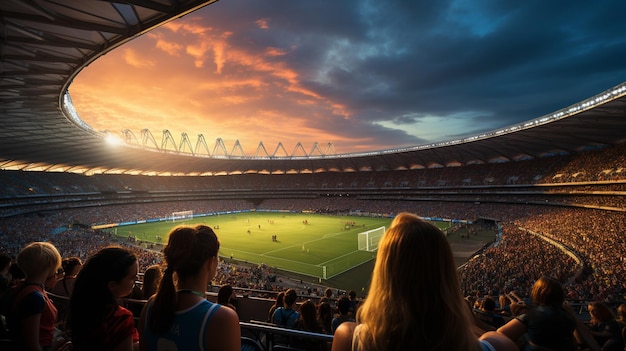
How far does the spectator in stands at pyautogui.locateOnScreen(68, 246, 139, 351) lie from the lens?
2.46m

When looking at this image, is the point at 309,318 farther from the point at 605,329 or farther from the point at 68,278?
the point at 68,278

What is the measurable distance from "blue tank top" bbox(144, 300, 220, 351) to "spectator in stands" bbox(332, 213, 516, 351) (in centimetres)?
106

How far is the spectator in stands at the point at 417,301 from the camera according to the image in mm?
1490

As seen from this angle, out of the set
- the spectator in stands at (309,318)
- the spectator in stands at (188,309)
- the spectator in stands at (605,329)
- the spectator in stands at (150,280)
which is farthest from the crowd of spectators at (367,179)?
the spectator in stands at (188,309)

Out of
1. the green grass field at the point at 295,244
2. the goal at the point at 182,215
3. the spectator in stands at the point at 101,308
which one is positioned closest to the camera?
the spectator in stands at the point at 101,308

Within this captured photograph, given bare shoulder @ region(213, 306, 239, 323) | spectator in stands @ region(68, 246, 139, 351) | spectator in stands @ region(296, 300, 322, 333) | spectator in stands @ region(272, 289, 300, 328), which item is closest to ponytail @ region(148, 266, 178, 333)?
bare shoulder @ region(213, 306, 239, 323)

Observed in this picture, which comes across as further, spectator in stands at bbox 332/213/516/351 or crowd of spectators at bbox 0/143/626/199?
crowd of spectators at bbox 0/143/626/199

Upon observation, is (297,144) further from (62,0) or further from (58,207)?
(62,0)

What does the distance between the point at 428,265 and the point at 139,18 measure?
47.8ft

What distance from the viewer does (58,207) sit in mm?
55875

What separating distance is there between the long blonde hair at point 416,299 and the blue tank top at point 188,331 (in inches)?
43.5

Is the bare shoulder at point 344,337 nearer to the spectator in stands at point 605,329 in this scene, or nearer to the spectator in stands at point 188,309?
the spectator in stands at point 188,309

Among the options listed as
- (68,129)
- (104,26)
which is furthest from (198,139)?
(104,26)

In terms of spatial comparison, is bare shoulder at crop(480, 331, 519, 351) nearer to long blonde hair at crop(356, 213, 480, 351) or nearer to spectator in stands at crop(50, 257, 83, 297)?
long blonde hair at crop(356, 213, 480, 351)
